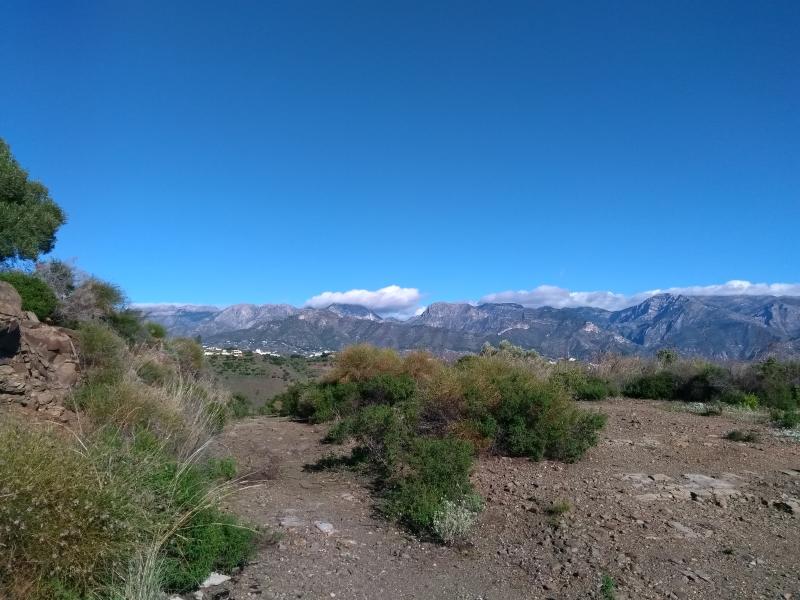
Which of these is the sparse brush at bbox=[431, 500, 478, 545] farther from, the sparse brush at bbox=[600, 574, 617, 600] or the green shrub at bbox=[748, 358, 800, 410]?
the green shrub at bbox=[748, 358, 800, 410]

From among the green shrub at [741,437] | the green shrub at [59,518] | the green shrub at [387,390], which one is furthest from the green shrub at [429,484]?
the green shrub at [741,437]

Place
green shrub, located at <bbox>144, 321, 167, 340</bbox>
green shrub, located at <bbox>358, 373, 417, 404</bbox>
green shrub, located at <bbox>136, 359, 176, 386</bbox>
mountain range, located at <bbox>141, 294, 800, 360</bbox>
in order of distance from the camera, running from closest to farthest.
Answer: green shrub, located at <bbox>136, 359, 176, 386</bbox>, green shrub, located at <bbox>358, 373, 417, 404</bbox>, green shrub, located at <bbox>144, 321, 167, 340</bbox>, mountain range, located at <bbox>141, 294, 800, 360</bbox>

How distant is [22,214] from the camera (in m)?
14.0

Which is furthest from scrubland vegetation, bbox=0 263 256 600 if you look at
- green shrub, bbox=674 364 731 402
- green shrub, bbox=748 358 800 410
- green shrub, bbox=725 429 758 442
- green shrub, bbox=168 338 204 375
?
green shrub, bbox=748 358 800 410

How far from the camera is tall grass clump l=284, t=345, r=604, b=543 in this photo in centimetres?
703

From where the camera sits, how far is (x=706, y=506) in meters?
7.34

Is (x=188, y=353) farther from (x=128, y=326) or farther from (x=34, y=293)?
(x=34, y=293)

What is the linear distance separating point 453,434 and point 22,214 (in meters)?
11.9

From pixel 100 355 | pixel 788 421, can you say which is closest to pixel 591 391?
pixel 788 421

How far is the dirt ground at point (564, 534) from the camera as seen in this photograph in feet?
17.1

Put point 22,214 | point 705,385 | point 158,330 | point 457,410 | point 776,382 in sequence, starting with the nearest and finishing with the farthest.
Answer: point 457,410
point 22,214
point 776,382
point 705,385
point 158,330

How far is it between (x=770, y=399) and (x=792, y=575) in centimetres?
1455

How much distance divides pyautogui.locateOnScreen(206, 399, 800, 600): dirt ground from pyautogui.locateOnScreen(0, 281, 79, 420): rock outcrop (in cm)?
297

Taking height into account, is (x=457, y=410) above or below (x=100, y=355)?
below
